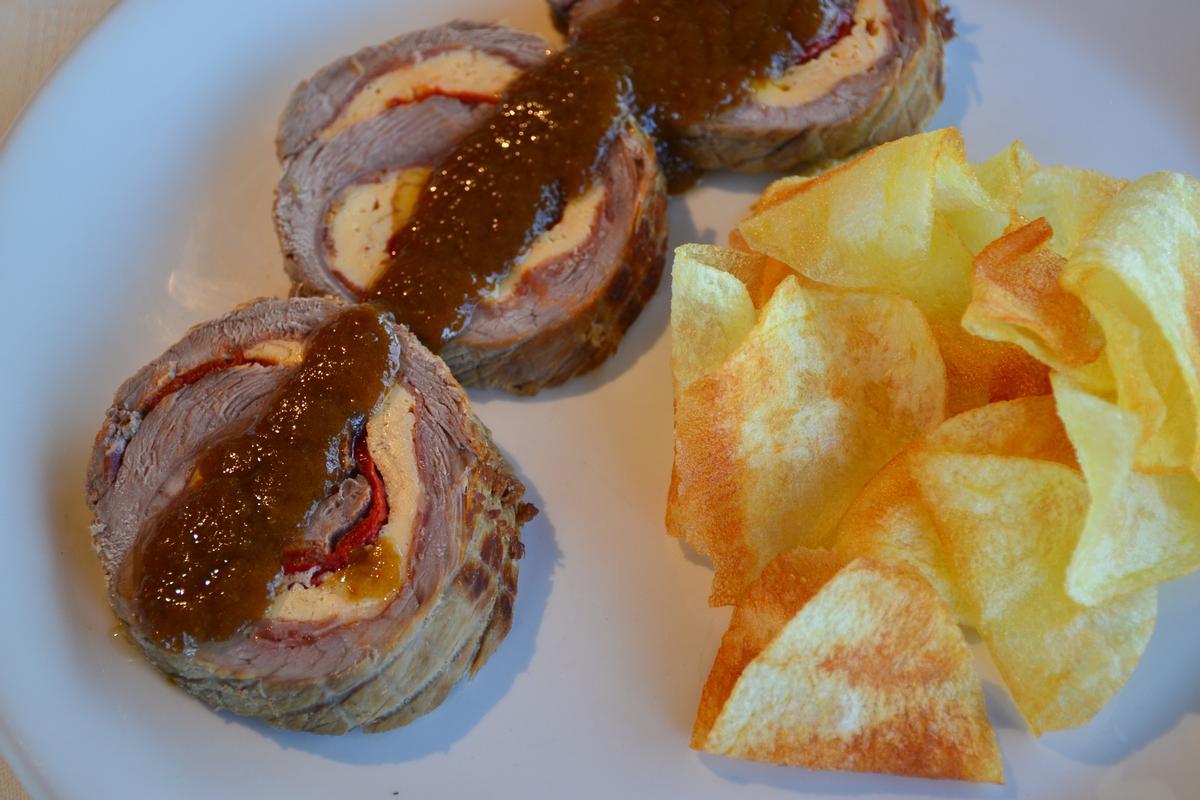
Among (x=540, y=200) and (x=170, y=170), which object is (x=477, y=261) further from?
(x=170, y=170)

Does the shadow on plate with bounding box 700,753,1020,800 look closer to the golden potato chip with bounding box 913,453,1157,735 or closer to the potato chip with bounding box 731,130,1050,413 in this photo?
the golden potato chip with bounding box 913,453,1157,735

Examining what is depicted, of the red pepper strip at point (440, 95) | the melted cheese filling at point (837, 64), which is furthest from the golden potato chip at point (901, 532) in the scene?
the red pepper strip at point (440, 95)

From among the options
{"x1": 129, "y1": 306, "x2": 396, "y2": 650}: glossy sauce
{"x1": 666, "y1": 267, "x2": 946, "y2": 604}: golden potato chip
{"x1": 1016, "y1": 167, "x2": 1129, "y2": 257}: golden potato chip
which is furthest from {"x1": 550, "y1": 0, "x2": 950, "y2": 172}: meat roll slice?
{"x1": 129, "y1": 306, "x2": 396, "y2": 650}: glossy sauce

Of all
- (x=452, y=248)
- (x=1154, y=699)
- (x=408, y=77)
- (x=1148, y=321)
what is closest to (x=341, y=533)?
(x=452, y=248)

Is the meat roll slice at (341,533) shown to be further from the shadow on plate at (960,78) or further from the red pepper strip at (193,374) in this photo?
the shadow on plate at (960,78)

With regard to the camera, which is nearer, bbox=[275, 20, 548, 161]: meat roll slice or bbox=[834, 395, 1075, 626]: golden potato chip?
bbox=[834, 395, 1075, 626]: golden potato chip

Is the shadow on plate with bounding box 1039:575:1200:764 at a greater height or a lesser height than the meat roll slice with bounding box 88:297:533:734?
lesser
